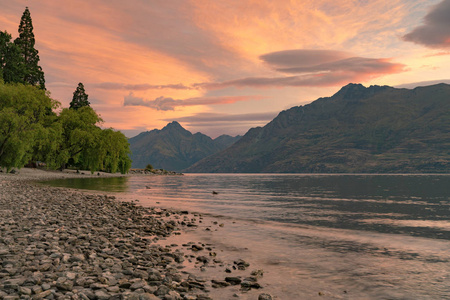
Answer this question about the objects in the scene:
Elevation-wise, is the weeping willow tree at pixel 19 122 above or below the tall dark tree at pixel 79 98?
below

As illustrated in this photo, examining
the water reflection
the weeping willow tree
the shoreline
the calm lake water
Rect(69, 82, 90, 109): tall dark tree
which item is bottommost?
the water reflection

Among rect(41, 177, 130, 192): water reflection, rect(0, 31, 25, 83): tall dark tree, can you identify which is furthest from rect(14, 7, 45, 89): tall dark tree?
rect(41, 177, 130, 192): water reflection

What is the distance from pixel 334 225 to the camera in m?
25.2

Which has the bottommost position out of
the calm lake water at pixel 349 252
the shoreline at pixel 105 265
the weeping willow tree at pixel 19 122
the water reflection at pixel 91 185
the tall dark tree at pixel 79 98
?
the water reflection at pixel 91 185

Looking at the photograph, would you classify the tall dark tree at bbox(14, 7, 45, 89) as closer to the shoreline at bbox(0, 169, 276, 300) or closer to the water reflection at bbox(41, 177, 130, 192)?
the water reflection at bbox(41, 177, 130, 192)

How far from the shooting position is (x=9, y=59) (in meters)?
82.5

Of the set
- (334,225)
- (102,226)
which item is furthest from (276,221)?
(102,226)

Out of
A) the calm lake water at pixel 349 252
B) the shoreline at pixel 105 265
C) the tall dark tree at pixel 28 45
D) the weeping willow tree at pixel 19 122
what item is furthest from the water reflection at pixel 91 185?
the tall dark tree at pixel 28 45

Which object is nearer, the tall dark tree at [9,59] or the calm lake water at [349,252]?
the calm lake water at [349,252]

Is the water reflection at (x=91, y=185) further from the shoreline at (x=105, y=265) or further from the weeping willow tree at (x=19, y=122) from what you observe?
the shoreline at (x=105, y=265)

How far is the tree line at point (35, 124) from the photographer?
194 ft

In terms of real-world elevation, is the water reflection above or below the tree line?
below

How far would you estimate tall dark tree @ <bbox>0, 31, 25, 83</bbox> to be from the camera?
263ft

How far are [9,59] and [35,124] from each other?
31.4 meters
